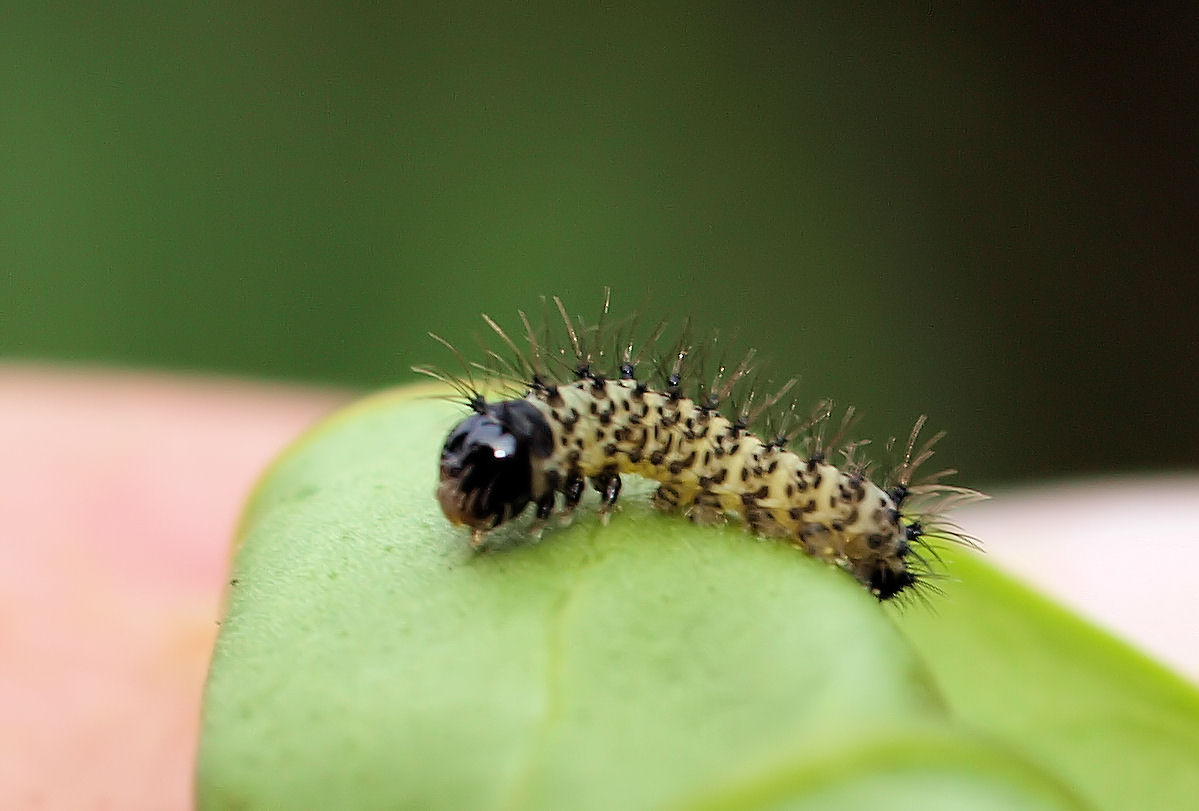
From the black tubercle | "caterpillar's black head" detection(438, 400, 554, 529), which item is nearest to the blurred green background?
the black tubercle

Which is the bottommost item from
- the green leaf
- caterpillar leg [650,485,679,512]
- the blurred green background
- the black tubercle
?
the green leaf

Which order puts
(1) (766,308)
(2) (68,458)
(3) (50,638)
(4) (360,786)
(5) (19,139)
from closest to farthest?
1. (4) (360,786)
2. (3) (50,638)
3. (2) (68,458)
4. (5) (19,139)
5. (1) (766,308)

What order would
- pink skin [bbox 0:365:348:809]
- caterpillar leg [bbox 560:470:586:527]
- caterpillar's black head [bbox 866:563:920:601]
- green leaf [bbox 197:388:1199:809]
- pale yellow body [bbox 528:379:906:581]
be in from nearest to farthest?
green leaf [bbox 197:388:1199:809]
caterpillar leg [bbox 560:470:586:527]
pale yellow body [bbox 528:379:906:581]
caterpillar's black head [bbox 866:563:920:601]
pink skin [bbox 0:365:348:809]

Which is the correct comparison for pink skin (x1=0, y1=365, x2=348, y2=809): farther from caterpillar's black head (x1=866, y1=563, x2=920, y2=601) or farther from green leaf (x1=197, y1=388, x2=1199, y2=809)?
caterpillar's black head (x1=866, y1=563, x2=920, y2=601)

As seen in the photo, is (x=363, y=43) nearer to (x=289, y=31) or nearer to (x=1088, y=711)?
(x=289, y=31)

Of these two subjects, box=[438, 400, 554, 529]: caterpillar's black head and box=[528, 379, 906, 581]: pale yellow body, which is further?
box=[528, 379, 906, 581]: pale yellow body

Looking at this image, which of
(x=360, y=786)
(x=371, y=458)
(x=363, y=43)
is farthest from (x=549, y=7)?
(x=360, y=786)

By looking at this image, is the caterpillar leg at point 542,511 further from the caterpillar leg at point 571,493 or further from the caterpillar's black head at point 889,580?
the caterpillar's black head at point 889,580
